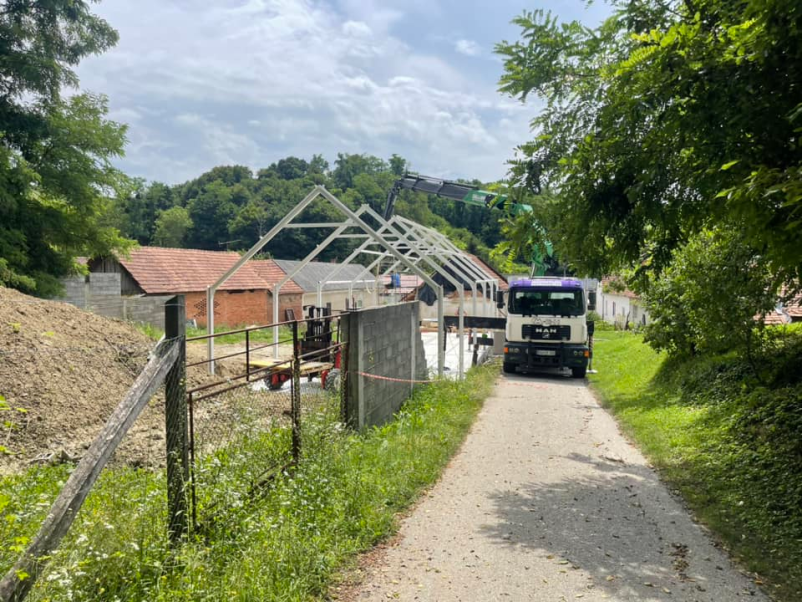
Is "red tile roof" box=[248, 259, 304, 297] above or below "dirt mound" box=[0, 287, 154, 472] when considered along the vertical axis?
above

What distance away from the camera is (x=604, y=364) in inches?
742

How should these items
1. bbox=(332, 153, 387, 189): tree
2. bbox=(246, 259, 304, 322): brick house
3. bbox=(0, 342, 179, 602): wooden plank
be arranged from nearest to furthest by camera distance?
1. bbox=(0, 342, 179, 602): wooden plank
2. bbox=(246, 259, 304, 322): brick house
3. bbox=(332, 153, 387, 189): tree

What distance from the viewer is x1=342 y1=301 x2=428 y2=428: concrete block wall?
7.65 m

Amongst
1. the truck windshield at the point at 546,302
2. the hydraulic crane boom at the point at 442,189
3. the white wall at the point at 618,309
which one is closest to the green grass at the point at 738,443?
the truck windshield at the point at 546,302

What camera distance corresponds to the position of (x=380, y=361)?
8938 mm

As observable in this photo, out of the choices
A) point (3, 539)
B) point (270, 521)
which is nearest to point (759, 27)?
point (270, 521)

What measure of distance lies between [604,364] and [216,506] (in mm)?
16570

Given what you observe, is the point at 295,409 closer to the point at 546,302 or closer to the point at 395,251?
the point at 395,251

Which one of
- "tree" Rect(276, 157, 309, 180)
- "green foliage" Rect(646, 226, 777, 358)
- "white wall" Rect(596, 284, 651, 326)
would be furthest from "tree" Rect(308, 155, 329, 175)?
"green foliage" Rect(646, 226, 777, 358)

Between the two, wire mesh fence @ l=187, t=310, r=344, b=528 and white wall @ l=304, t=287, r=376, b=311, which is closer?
wire mesh fence @ l=187, t=310, r=344, b=528

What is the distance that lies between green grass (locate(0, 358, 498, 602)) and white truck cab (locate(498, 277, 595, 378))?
9.36 meters

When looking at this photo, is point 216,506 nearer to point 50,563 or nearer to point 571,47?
point 50,563

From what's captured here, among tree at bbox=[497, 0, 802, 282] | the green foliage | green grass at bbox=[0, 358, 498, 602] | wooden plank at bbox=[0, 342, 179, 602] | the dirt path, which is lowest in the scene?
the dirt path

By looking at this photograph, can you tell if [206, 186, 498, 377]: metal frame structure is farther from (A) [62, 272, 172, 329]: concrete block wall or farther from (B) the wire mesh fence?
(A) [62, 272, 172, 329]: concrete block wall
